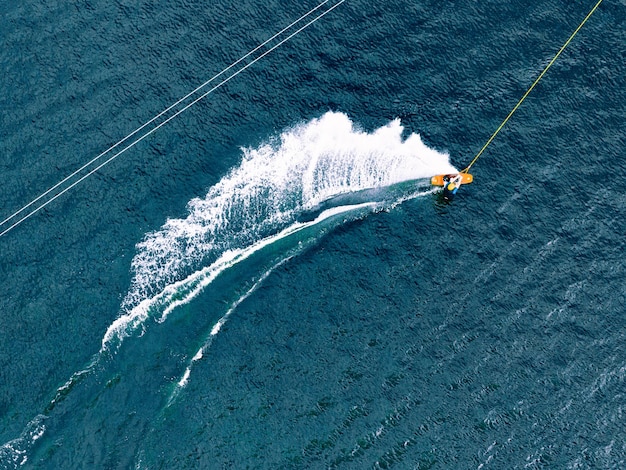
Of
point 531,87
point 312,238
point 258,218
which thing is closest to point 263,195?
point 258,218

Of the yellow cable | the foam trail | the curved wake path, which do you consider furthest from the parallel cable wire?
the yellow cable

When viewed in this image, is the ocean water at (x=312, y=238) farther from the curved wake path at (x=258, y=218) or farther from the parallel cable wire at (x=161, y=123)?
the parallel cable wire at (x=161, y=123)

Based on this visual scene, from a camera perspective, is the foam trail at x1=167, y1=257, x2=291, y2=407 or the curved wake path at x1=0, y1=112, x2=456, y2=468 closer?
the foam trail at x1=167, y1=257, x2=291, y2=407

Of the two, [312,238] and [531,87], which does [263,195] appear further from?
[531,87]

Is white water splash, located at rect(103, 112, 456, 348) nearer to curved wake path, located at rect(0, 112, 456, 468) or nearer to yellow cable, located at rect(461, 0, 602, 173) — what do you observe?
curved wake path, located at rect(0, 112, 456, 468)

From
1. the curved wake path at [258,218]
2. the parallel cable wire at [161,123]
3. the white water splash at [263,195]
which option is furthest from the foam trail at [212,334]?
the parallel cable wire at [161,123]

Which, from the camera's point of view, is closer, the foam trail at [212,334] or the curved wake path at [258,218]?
the foam trail at [212,334]
